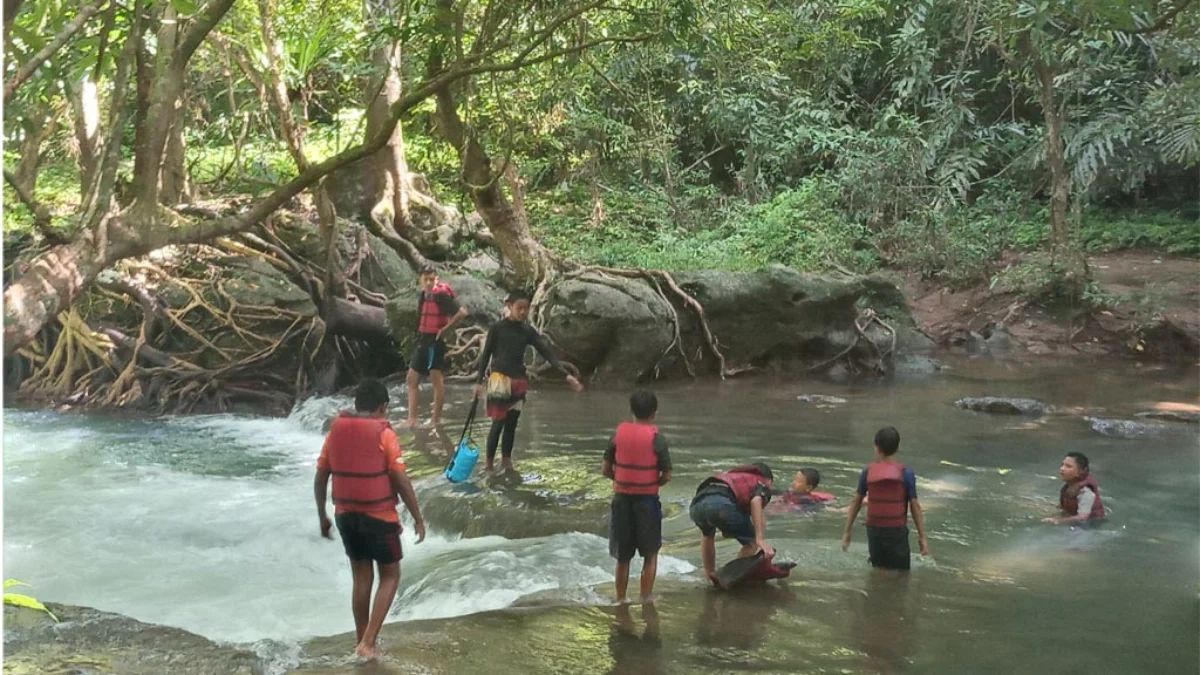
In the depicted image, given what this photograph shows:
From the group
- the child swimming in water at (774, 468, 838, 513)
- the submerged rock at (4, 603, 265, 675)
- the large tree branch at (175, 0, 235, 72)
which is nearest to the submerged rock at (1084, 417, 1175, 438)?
the child swimming in water at (774, 468, 838, 513)

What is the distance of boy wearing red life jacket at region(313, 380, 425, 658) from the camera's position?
16.2 feet

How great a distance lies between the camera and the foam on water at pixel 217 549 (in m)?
6.78

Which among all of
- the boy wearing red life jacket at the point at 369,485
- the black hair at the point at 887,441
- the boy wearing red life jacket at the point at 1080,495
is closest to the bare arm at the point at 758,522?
the black hair at the point at 887,441

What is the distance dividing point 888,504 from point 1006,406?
24.6ft

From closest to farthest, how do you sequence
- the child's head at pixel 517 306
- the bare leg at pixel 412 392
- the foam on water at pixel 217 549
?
the foam on water at pixel 217 549 < the child's head at pixel 517 306 < the bare leg at pixel 412 392

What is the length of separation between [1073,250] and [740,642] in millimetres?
16458

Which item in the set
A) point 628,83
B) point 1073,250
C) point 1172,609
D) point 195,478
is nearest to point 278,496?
point 195,478

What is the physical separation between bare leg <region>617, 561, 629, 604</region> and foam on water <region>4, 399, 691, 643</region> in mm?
440

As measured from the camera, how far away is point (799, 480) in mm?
8359

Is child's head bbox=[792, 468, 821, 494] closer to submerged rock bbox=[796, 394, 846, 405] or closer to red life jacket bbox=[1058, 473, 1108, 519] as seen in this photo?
red life jacket bbox=[1058, 473, 1108, 519]

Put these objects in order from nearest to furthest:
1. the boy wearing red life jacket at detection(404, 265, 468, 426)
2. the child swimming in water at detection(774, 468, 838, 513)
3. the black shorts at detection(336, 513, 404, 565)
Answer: the black shorts at detection(336, 513, 404, 565)
the child swimming in water at detection(774, 468, 838, 513)
the boy wearing red life jacket at detection(404, 265, 468, 426)

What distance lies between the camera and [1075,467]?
7.85 metres

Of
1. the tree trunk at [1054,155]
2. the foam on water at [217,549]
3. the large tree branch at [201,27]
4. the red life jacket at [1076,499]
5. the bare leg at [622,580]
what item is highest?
the tree trunk at [1054,155]

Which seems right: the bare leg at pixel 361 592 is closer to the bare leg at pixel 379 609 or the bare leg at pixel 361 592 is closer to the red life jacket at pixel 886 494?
the bare leg at pixel 379 609
